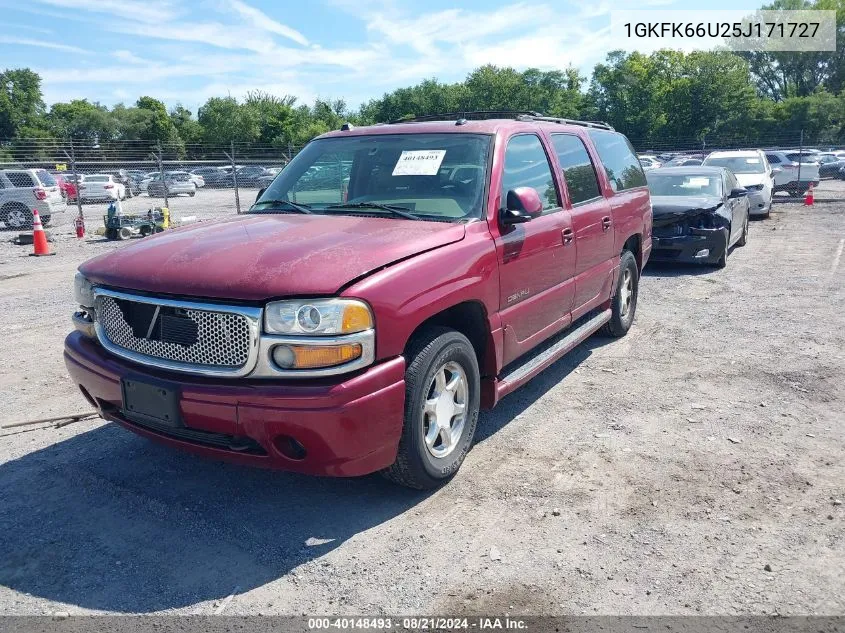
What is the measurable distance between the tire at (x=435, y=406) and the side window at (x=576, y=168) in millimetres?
2044

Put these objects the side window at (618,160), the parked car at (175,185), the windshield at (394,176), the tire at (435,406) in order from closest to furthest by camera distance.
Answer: the tire at (435,406), the windshield at (394,176), the side window at (618,160), the parked car at (175,185)

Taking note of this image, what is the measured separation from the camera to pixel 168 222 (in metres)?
17.1

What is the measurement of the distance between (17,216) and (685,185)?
17.1 metres

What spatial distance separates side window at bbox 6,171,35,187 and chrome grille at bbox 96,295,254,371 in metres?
18.4

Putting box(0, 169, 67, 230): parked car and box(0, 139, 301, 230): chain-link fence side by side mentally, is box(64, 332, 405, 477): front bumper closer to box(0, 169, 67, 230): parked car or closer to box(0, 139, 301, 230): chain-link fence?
box(0, 139, 301, 230): chain-link fence

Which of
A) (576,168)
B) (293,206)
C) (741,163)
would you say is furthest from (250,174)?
(293,206)

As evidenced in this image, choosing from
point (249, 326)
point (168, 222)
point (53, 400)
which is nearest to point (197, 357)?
point (249, 326)

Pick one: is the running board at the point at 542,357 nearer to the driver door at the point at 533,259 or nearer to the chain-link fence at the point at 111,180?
the driver door at the point at 533,259

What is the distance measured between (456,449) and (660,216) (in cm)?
746

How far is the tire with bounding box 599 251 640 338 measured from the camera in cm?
646

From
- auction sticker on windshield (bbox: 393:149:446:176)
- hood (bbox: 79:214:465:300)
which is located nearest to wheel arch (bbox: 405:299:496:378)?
hood (bbox: 79:214:465:300)

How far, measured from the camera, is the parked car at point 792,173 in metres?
24.3

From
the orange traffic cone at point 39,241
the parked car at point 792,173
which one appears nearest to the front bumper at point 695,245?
the orange traffic cone at point 39,241

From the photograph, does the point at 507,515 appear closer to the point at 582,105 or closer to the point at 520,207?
the point at 520,207
